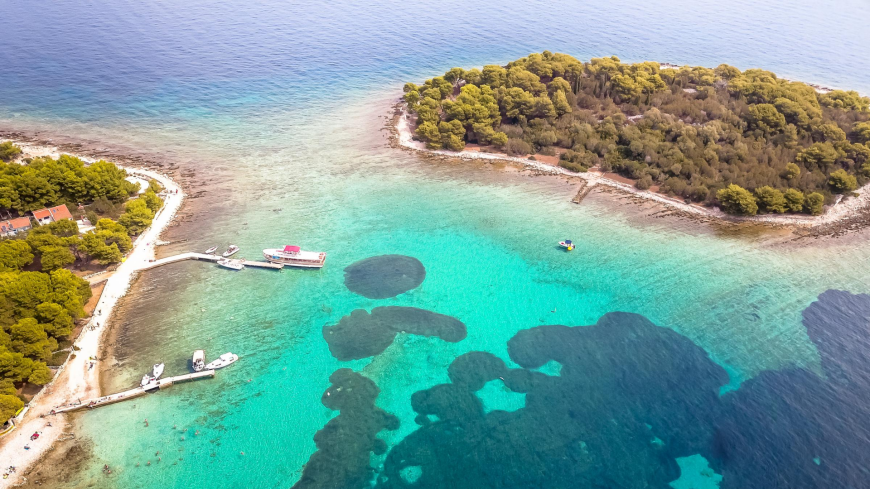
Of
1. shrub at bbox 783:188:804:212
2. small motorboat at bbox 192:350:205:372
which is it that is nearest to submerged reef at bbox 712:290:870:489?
shrub at bbox 783:188:804:212

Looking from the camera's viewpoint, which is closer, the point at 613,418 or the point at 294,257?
the point at 613,418

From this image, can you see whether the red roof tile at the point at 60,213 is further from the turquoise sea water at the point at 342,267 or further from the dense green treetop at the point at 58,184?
the turquoise sea water at the point at 342,267

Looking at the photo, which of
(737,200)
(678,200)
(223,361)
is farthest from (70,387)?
(737,200)

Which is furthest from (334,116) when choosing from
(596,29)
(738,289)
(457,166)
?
(596,29)

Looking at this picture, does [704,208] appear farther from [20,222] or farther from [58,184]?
[58,184]

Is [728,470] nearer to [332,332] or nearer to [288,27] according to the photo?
[332,332]

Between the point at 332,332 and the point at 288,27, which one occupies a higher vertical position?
the point at 288,27

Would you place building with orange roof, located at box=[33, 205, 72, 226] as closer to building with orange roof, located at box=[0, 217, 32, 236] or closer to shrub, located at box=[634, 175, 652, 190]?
building with orange roof, located at box=[0, 217, 32, 236]
